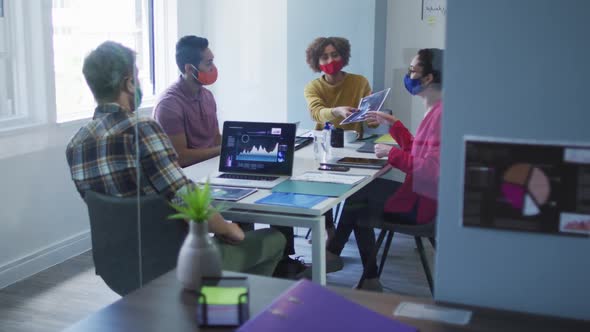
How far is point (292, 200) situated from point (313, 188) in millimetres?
203

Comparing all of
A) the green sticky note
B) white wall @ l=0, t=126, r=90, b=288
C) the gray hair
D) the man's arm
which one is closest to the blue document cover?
the man's arm

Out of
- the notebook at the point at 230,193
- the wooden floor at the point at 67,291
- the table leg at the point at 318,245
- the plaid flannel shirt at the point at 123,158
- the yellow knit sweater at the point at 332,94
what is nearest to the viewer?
the plaid flannel shirt at the point at 123,158

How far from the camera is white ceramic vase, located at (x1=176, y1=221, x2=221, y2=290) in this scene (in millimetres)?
1558

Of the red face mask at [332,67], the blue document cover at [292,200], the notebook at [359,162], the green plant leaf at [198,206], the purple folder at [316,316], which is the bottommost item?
the blue document cover at [292,200]

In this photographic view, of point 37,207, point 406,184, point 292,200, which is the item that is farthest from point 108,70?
point 37,207

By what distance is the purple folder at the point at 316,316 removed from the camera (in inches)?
51.3

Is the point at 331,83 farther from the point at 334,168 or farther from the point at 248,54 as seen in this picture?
the point at 248,54

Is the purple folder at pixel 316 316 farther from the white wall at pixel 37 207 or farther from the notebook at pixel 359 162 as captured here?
the white wall at pixel 37 207

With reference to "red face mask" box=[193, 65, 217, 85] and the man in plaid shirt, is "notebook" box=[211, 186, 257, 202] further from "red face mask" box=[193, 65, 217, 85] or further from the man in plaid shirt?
"red face mask" box=[193, 65, 217, 85]

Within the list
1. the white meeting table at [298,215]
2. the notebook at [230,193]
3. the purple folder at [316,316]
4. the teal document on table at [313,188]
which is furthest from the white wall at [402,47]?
the purple folder at [316,316]

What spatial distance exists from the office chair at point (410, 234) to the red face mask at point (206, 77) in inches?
35.2

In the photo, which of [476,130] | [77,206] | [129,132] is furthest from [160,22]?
[476,130]

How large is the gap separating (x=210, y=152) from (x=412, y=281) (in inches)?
59.6

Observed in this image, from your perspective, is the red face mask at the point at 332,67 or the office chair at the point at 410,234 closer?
the office chair at the point at 410,234
